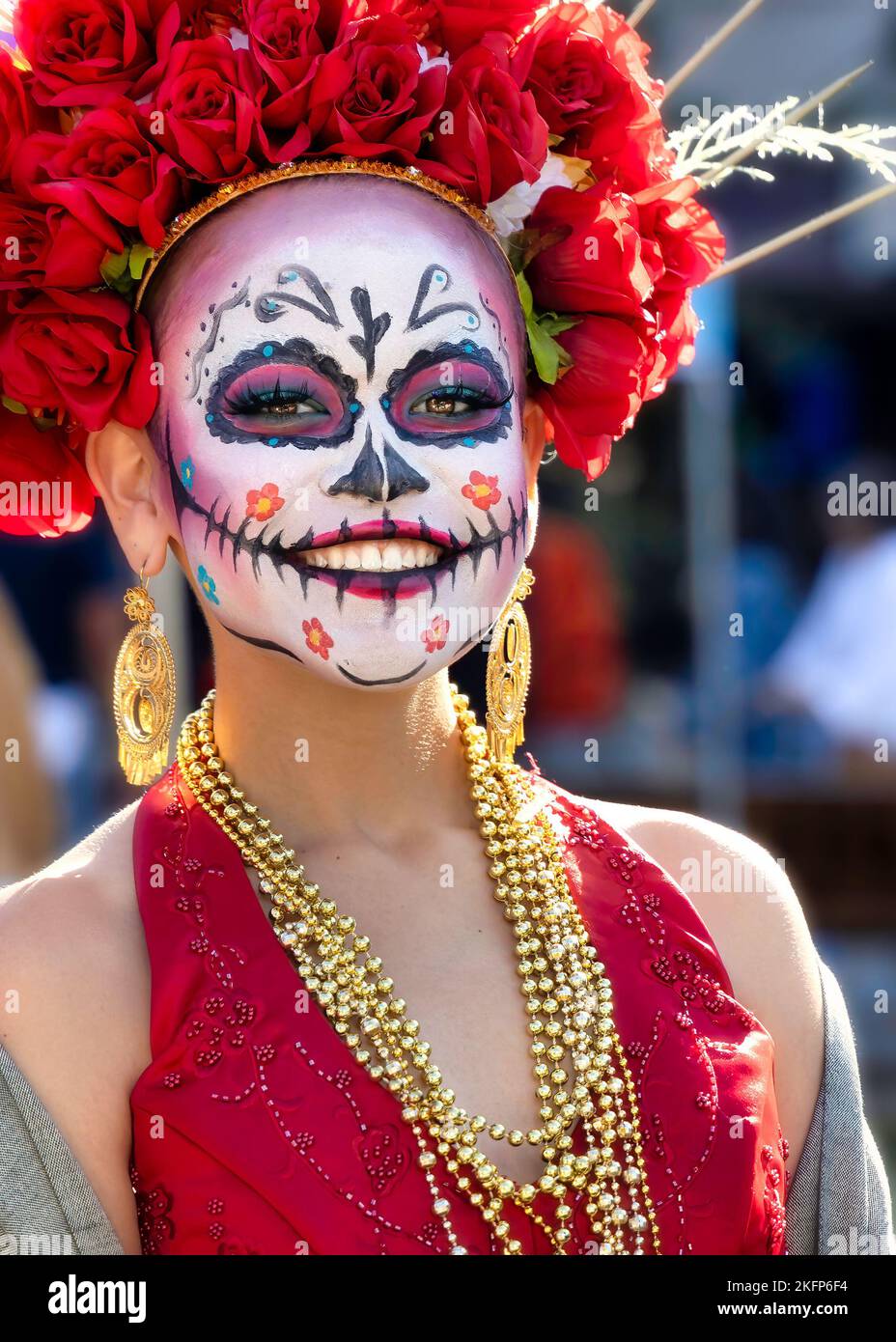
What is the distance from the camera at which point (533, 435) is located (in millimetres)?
2521

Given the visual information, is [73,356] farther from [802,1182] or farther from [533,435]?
[802,1182]

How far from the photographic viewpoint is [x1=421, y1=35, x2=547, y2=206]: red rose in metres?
2.23

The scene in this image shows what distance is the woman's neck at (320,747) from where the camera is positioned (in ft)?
7.86

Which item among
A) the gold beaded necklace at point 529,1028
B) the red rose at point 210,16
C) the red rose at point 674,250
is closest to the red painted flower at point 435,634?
the gold beaded necklace at point 529,1028

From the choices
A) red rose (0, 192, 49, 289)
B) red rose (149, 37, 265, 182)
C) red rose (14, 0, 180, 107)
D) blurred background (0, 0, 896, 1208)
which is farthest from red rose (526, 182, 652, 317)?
blurred background (0, 0, 896, 1208)

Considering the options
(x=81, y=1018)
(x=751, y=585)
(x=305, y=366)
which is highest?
(x=751, y=585)

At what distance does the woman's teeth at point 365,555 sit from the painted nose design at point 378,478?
0.20ft

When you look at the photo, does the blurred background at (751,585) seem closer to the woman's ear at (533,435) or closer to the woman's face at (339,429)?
the woman's ear at (533,435)

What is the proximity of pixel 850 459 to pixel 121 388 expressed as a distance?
5.01 m

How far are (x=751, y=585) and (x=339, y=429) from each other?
181 inches

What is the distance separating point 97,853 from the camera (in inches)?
91.1

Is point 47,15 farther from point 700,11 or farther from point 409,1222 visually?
point 700,11

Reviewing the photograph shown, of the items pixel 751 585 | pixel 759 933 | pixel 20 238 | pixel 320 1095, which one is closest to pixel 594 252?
pixel 20 238

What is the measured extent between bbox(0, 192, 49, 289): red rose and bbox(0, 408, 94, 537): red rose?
214mm
